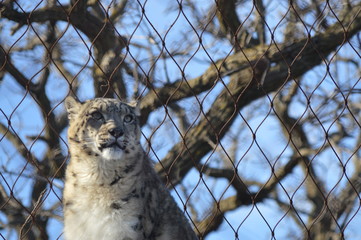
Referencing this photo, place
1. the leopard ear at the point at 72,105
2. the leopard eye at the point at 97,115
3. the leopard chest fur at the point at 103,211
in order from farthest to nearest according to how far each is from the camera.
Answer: the leopard ear at the point at 72,105, the leopard eye at the point at 97,115, the leopard chest fur at the point at 103,211

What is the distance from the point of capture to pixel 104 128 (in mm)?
4613

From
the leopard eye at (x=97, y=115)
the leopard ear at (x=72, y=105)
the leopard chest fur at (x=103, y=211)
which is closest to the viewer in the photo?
the leopard chest fur at (x=103, y=211)

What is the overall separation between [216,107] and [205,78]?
0.95ft

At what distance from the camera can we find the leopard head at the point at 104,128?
15.1ft

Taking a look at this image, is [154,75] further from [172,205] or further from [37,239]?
[172,205]

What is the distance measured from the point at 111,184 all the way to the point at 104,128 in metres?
0.27

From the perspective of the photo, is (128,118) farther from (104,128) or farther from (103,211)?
(103,211)

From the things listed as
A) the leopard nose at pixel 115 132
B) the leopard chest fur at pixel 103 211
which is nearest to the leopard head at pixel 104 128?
the leopard nose at pixel 115 132

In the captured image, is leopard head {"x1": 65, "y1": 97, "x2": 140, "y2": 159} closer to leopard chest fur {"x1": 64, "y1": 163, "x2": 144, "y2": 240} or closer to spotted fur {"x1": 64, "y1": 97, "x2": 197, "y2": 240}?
spotted fur {"x1": 64, "y1": 97, "x2": 197, "y2": 240}

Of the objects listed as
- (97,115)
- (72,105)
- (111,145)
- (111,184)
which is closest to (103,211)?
(111,184)

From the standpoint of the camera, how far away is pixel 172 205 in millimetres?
4844

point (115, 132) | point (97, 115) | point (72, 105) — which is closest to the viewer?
point (115, 132)

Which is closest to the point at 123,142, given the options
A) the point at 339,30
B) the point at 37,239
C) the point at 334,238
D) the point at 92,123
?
the point at 92,123

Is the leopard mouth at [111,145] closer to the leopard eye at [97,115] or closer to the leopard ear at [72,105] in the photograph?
the leopard eye at [97,115]
